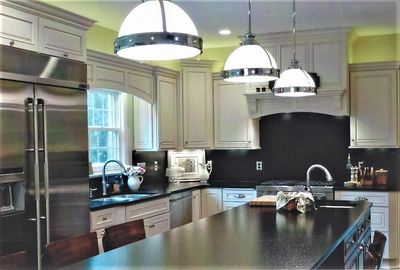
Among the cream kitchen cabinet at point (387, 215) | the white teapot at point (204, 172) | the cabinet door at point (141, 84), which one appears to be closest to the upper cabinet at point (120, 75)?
the cabinet door at point (141, 84)

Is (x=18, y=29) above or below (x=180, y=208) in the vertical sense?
above

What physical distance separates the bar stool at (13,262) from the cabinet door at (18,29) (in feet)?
5.55

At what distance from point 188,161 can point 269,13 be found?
2.46 metres

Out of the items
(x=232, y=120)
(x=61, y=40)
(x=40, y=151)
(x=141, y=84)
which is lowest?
(x=40, y=151)

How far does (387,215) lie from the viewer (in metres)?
5.54

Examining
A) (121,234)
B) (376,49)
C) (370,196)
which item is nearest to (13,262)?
(121,234)

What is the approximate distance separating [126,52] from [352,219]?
6.59ft

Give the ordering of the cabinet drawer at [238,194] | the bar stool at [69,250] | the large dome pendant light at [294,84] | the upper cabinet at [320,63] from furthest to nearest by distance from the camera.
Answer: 1. the cabinet drawer at [238,194]
2. the upper cabinet at [320,63]
3. the large dome pendant light at [294,84]
4. the bar stool at [69,250]

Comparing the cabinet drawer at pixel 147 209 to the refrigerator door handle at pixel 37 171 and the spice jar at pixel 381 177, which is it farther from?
the spice jar at pixel 381 177

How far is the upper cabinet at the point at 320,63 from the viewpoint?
19.0 ft

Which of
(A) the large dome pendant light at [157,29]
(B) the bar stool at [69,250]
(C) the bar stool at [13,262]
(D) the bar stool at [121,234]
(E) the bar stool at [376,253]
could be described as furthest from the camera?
(E) the bar stool at [376,253]

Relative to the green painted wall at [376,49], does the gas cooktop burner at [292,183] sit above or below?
below

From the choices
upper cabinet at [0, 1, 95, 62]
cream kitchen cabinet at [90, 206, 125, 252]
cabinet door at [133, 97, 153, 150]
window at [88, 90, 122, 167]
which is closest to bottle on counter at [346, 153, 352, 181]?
cabinet door at [133, 97, 153, 150]

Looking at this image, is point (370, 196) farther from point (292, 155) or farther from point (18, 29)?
point (18, 29)
